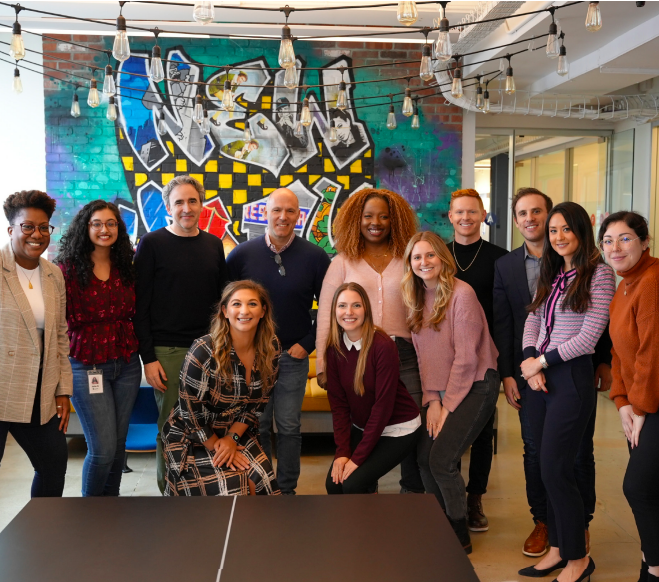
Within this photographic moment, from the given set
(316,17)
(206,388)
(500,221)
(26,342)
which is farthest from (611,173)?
(26,342)

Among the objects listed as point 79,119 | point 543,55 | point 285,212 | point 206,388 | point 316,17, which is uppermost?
point 316,17

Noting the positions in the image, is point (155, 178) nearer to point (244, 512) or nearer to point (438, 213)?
point (438, 213)

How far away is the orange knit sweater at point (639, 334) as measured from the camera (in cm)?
227

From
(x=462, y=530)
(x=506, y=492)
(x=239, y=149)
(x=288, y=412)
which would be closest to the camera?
(x=462, y=530)

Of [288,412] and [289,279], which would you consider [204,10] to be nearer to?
[289,279]

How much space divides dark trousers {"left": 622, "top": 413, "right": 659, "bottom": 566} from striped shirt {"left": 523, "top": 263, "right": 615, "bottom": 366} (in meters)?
0.36

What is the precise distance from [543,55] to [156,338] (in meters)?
4.16

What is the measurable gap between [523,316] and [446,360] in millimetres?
443

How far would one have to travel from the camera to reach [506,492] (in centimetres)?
390

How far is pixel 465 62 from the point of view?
604cm

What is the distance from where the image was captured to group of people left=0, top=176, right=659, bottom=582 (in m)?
2.55

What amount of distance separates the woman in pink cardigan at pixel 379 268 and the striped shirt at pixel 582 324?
0.64 meters

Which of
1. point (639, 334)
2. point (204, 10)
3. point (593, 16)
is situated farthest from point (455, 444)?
point (204, 10)

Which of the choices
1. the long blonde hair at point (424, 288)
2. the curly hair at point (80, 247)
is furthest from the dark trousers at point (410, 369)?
the curly hair at point (80, 247)
